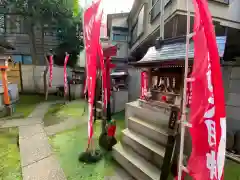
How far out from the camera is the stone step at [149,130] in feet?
11.9

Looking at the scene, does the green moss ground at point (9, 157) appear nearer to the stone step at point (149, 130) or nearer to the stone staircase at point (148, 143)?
the stone staircase at point (148, 143)

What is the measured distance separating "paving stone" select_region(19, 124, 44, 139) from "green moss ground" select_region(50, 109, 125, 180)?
35.6 inches

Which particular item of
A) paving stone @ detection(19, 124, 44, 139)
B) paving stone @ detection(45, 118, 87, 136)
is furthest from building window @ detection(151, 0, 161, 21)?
paving stone @ detection(19, 124, 44, 139)

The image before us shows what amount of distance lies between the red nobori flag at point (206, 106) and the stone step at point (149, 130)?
5.88ft

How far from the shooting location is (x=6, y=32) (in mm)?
17500

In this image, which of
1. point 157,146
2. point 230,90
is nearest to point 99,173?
point 157,146

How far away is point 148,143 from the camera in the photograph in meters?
3.85

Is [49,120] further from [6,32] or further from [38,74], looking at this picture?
[6,32]

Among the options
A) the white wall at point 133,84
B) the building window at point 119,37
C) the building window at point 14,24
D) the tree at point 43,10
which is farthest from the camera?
the building window at point 119,37

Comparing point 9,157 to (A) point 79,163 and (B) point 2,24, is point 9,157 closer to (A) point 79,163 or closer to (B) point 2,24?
(A) point 79,163

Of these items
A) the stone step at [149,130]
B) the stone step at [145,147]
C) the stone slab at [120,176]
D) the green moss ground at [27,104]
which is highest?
the stone step at [149,130]

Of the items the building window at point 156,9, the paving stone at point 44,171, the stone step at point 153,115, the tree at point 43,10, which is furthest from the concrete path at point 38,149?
the tree at point 43,10

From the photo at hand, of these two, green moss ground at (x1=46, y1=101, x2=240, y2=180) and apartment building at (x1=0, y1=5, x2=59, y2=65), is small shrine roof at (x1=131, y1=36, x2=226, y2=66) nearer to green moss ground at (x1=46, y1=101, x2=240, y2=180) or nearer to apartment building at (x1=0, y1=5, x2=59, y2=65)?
green moss ground at (x1=46, y1=101, x2=240, y2=180)

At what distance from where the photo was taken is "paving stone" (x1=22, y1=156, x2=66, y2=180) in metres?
3.68
